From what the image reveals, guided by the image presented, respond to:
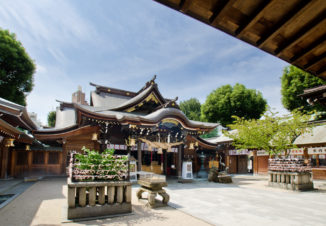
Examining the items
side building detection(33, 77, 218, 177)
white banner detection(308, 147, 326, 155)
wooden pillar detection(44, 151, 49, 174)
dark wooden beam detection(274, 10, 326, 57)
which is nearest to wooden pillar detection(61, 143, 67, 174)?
side building detection(33, 77, 218, 177)

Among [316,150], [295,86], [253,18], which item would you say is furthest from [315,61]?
[295,86]

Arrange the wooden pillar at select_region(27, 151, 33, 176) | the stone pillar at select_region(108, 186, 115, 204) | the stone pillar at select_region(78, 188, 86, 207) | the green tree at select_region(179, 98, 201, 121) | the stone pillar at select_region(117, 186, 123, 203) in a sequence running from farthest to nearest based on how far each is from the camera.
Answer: the green tree at select_region(179, 98, 201, 121) < the wooden pillar at select_region(27, 151, 33, 176) < the stone pillar at select_region(117, 186, 123, 203) < the stone pillar at select_region(108, 186, 115, 204) < the stone pillar at select_region(78, 188, 86, 207)

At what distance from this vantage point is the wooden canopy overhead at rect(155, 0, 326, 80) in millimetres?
2324

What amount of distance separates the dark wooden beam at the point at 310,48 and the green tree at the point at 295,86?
102 ft

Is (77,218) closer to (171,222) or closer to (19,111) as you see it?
(171,222)

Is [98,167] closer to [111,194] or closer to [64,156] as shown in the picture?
[111,194]

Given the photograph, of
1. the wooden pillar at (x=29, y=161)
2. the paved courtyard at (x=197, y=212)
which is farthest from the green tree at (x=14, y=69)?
the paved courtyard at (x=197, y=212)

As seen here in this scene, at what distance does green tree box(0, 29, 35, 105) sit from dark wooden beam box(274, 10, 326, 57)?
23.2 metres

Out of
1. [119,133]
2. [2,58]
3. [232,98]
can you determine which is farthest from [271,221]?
[232,98]

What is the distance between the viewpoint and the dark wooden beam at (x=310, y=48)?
2.70m

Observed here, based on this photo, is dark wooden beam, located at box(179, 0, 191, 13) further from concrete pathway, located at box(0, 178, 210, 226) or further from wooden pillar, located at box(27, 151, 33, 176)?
wooden pillar, located at box(27, 151, 33, 176)

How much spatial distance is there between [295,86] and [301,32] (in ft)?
106

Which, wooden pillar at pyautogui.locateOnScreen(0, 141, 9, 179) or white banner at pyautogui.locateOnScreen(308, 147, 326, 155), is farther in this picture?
white banner at pyautogui.locateOnScreen(308, 147, 326, 155)

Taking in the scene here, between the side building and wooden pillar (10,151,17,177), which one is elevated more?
the side building
